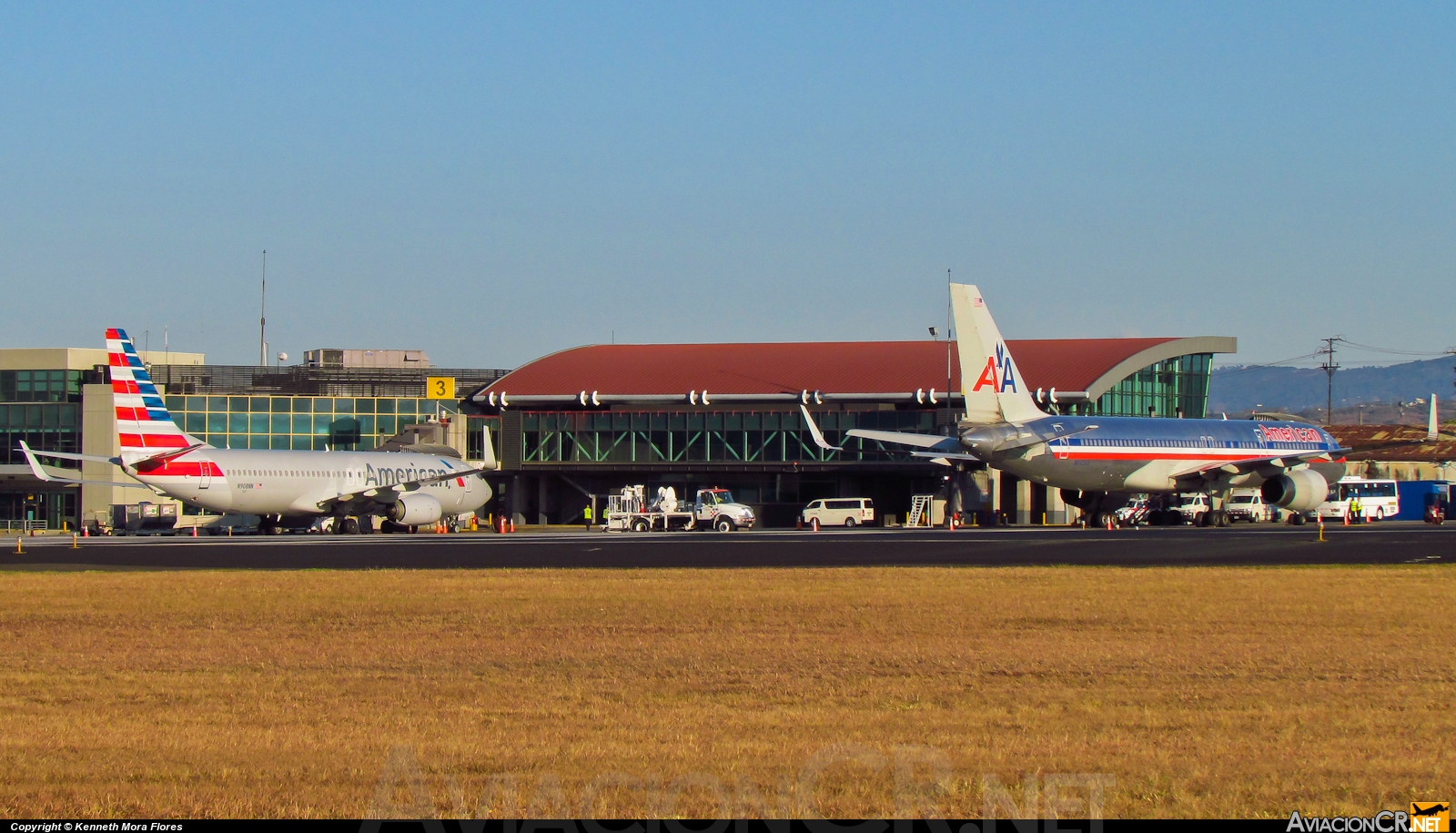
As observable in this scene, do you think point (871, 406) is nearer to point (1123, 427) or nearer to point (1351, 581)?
point (1123, 427)

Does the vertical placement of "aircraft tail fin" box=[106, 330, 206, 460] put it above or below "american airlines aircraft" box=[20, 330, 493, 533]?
above

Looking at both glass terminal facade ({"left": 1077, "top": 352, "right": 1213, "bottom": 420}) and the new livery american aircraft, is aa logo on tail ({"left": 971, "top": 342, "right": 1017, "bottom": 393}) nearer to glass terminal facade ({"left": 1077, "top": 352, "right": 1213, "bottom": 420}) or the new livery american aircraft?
the new livery american aircraft

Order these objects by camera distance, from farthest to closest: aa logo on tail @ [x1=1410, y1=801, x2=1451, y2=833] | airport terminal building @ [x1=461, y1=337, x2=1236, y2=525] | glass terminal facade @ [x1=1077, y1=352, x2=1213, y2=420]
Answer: glass terminal facade @ [x1=1077, y1=352, x2=1213, y2=420]
airport terminal building @ [x1=461, y1=337, x2=1236, y2=525]
aa logo on tail @ [x1=1410, y1=801, x2=1451, y2=833]

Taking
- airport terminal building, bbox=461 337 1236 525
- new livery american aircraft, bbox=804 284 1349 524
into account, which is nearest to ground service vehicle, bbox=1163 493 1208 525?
new livery american aircraft, bbox=804 284 1349 524

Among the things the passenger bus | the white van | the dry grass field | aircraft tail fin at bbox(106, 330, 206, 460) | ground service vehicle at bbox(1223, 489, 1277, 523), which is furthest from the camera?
the passenger bus

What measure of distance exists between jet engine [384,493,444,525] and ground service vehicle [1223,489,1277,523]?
37.4m

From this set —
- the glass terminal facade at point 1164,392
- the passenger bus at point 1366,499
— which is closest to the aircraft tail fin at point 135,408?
the glass terminal facade at point 1164,392

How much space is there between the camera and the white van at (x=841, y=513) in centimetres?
7106

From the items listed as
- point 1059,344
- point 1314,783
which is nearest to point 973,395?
point 1059,344

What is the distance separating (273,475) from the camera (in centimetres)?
5769

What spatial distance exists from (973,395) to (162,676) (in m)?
43.0

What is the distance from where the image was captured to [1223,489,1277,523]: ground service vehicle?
232 feet

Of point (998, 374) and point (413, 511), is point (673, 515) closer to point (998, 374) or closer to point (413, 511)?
point (413, 511)

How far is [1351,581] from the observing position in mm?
25250
